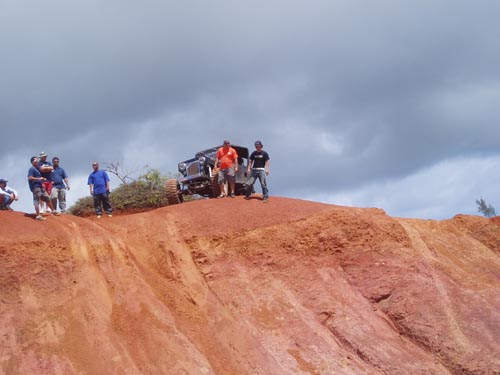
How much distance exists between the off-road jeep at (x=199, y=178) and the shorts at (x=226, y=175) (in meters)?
1.64

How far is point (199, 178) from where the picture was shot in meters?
19.8

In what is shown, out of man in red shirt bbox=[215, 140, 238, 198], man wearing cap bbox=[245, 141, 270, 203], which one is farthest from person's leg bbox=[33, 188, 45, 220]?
man wearing cap bbox=[245, 141, 270, 203]

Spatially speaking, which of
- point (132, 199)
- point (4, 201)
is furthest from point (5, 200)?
point (132, 199)

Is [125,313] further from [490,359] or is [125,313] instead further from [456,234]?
[456,234]

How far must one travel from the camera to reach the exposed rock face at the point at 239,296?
11969mm

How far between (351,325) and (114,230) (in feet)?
21.3

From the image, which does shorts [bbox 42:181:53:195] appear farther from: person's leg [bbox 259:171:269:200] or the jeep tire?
person's leg [bbox 259:171:269:200]

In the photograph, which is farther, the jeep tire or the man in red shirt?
the jeep tire

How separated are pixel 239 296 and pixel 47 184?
229 inches

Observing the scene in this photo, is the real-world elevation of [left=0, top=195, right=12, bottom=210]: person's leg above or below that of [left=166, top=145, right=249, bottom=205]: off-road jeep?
Result: below

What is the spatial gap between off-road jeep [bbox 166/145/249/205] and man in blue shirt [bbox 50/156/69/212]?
15.1 feet

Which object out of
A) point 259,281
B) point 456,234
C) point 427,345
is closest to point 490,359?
point 427,345

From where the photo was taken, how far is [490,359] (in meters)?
13.7

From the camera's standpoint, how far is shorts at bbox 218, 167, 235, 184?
680 inches
